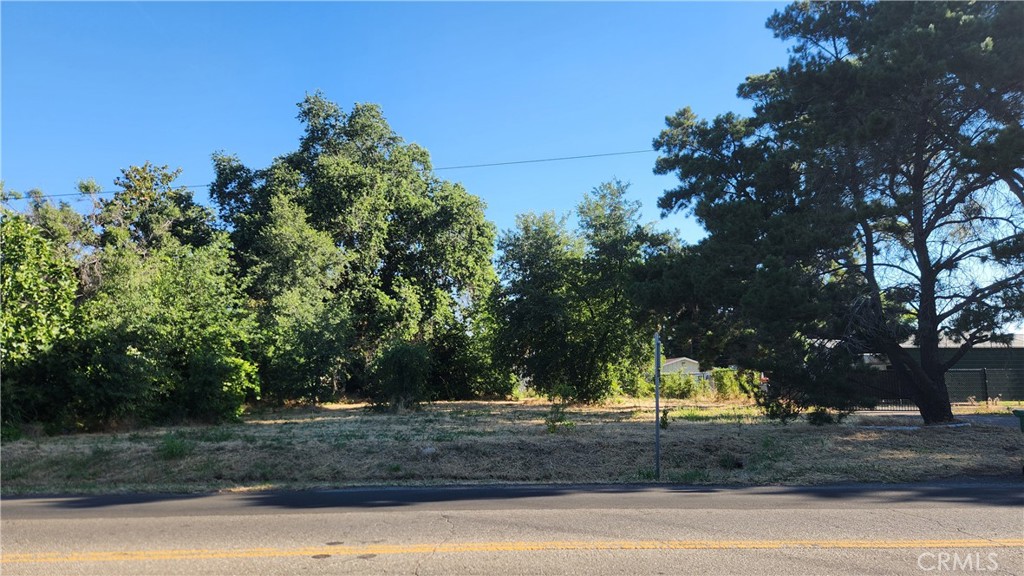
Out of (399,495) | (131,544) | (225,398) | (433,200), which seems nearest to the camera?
(131,544)

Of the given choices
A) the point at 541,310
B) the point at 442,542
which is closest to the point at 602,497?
the point at 442,542

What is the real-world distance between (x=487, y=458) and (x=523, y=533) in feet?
17.9

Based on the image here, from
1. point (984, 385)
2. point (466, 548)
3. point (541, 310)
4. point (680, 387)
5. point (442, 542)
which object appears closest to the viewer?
point (466, 548)

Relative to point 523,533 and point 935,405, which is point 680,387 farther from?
point 523,533

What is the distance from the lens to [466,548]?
6.12m

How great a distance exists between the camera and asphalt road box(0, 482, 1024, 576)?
5.59 metres

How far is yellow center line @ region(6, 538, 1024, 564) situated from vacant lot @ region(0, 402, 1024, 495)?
172 inches

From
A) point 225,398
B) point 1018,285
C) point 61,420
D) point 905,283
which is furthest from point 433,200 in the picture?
point 1018,285

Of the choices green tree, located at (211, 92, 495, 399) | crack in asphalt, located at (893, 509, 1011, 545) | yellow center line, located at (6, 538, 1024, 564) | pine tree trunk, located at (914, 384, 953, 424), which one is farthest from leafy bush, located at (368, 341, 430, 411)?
crack in asphalt, located at (893, 509, 1011, 545)

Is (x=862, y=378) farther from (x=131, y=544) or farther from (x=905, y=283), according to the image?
(x=131, y=544)

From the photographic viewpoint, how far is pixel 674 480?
1099 centimetres

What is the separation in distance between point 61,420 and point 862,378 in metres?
21.8

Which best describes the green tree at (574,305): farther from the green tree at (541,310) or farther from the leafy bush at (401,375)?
the leafy bush at (401,375)

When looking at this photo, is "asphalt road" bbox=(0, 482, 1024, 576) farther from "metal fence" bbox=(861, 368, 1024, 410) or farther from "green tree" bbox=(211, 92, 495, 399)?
"metal fence" bbox=(861, 368, 1024, 410)
